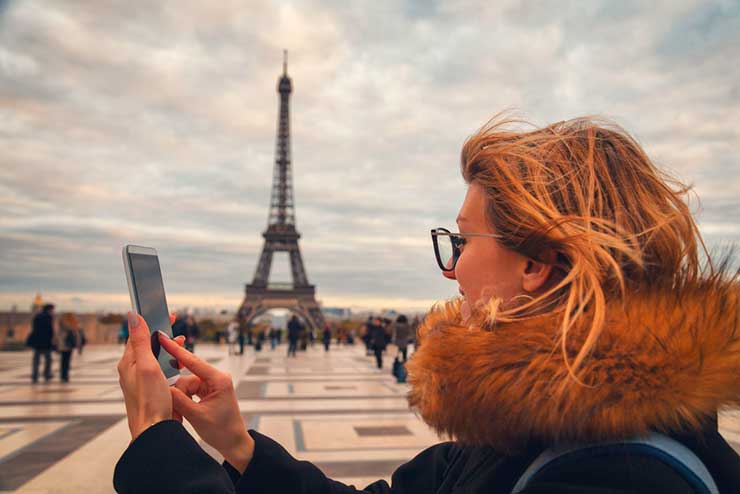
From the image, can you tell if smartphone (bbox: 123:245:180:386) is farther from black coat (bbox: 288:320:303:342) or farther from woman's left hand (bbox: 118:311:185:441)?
black coat (bbox: 288:320:303:342)

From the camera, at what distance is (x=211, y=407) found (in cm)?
128

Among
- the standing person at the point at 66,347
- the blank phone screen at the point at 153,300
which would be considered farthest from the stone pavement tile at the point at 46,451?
the standing person at the point at 66,347

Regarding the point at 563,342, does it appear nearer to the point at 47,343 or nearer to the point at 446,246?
the point at 446,246

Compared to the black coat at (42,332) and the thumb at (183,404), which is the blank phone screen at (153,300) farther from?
the black coat at (42,332)

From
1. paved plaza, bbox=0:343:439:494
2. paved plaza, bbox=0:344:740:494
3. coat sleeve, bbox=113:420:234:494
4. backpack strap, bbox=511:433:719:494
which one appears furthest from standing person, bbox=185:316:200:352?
backpack strap, bbox=511:433:719:494

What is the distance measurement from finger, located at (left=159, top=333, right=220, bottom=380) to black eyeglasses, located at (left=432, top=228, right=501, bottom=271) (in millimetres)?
564

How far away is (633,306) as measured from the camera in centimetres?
91

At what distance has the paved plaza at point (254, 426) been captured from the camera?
14.2 feet

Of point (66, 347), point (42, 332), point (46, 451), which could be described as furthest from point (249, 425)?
point (42, 332)

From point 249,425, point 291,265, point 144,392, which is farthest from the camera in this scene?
point 291,265

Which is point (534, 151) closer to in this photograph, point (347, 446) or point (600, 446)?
point (600, 446)

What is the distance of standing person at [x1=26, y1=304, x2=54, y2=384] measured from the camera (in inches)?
388

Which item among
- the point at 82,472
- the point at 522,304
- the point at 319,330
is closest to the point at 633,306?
the point at 522,304

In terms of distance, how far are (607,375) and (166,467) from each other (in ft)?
2.42
